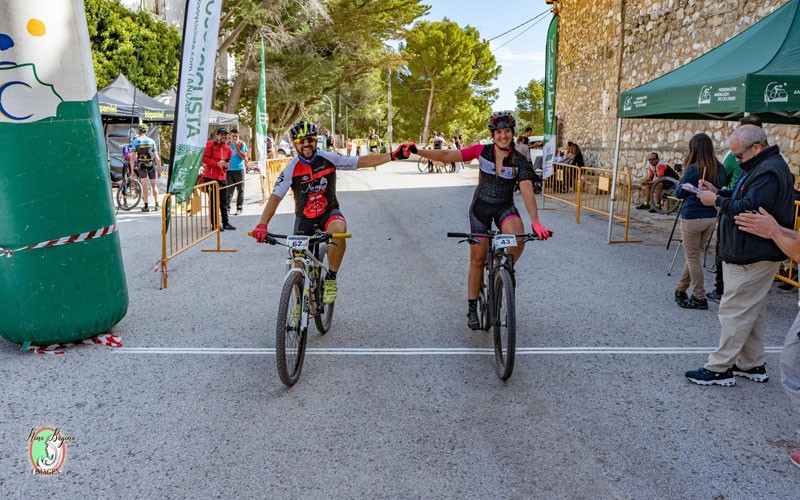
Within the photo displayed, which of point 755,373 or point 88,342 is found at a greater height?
point 755,373

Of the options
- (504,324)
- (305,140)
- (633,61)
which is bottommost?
(504,324)

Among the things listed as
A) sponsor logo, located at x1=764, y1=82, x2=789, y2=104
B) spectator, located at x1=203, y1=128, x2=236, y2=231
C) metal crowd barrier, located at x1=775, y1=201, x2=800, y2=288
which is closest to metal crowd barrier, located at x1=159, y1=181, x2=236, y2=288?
spectator, located at x1=203, y1=128, x2=236, y2=231

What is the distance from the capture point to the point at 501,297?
5.00 meters

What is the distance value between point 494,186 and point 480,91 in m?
70.8

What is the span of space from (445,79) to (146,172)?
53.3m

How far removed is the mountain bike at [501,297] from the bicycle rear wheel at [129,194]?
485 inches

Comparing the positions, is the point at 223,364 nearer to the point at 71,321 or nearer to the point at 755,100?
the point at 71,321

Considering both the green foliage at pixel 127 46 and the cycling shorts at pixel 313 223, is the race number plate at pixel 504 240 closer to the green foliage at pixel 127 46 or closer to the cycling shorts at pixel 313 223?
the cycling shorts at pixel 313 223

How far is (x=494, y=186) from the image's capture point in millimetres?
5695

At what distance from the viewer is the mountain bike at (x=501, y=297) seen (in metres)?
4.68

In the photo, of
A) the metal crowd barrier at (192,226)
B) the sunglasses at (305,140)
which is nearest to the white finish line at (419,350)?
the sunglasses at (305,140)

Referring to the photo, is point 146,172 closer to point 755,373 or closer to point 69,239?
point 69,239

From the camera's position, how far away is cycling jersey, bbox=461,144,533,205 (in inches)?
221

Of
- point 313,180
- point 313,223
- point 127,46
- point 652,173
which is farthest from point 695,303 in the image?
point 127,46
